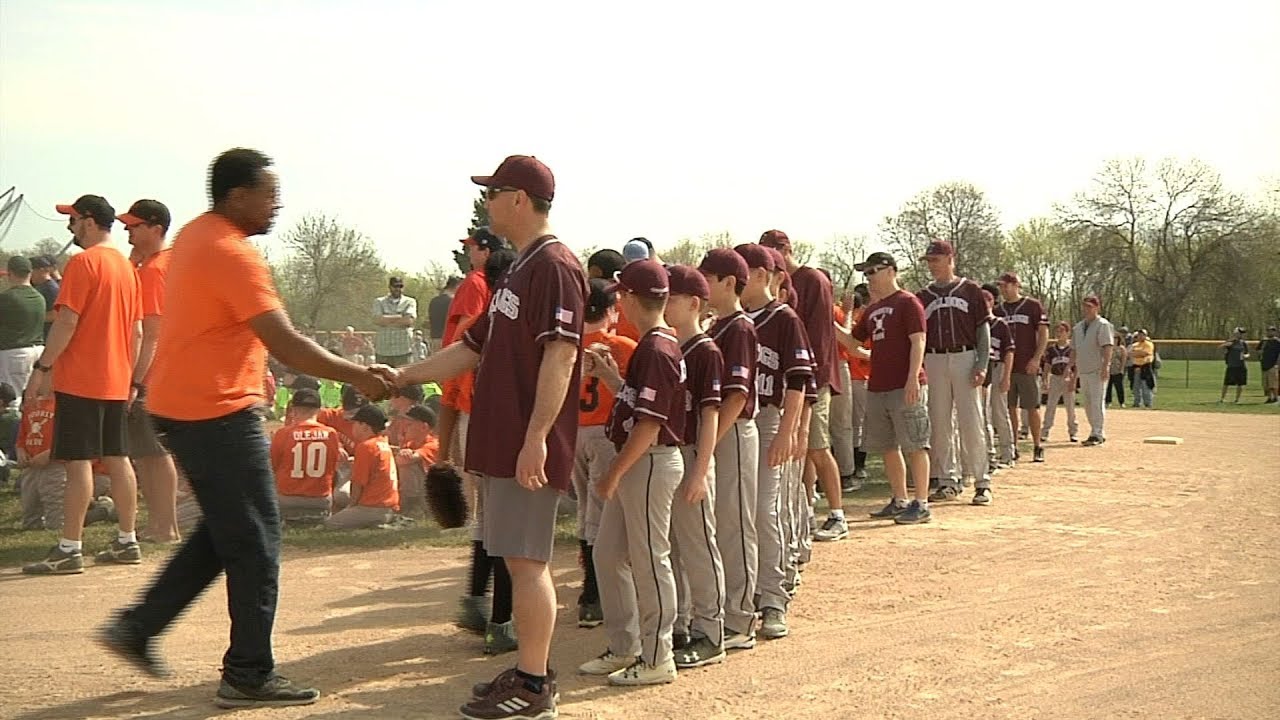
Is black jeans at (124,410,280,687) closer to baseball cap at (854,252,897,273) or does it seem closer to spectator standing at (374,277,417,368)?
baseball cap at (854,252,897,273)

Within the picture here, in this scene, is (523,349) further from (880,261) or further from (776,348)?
(880,261)

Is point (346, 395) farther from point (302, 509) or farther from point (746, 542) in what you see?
point (746, 542)

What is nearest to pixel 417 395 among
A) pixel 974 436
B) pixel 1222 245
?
pixel 974 436

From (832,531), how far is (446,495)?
14.7 feet

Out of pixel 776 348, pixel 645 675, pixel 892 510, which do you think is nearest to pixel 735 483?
pixel 776 348

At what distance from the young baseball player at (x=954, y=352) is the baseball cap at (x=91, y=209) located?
273 inches

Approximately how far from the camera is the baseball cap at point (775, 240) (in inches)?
331

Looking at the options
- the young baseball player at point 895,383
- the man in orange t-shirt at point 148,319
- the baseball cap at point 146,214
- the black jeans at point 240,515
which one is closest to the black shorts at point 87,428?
the man in orange t-shirt at point 148,319

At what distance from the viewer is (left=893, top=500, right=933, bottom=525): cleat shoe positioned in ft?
34.4

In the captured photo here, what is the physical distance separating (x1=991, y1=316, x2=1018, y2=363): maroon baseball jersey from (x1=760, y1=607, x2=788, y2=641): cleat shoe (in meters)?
7.92

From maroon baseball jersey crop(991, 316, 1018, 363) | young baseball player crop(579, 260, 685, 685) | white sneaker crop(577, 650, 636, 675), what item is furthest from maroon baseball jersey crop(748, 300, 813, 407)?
maroon baseball jersey crop(991, 316, 1018, 363)

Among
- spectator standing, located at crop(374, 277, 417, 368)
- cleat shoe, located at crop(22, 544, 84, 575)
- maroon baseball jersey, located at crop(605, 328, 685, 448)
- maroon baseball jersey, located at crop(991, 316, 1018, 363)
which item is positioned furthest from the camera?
spectator standing, located at crop(374, 277, 417, 368)

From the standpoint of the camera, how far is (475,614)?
6523mm

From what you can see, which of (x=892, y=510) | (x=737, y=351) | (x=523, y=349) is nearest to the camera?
(x=523, y=349)
